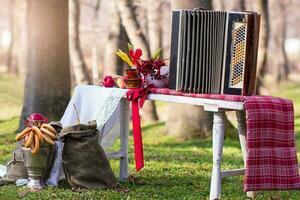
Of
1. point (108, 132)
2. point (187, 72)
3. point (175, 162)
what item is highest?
point (187, 72)

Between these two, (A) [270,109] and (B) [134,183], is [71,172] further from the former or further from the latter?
(A) [270,109]

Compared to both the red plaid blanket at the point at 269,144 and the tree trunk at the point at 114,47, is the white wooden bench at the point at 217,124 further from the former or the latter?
the tree trunk at the point at 114,47

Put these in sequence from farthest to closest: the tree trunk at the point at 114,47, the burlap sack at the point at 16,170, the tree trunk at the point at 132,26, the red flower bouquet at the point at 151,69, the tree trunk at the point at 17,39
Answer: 1. the tree trunk at the point at 17,39
2. the tree trunk at the point at 114,47
3. the tree trunk at the point at 132,26
4. the burlap sack at the point at 16,170
5. the red flower bouquet at the point at 151,69

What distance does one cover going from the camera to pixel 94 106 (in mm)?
8344

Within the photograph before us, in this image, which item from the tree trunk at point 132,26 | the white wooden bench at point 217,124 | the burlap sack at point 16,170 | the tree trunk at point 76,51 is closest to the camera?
the white wooden bench at point 217,124

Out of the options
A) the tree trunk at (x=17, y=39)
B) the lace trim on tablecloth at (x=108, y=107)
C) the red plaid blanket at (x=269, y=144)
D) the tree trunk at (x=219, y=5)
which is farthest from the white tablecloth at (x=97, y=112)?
the tree trunk at (x=17, y=39)

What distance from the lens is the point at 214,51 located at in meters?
A: 7.35

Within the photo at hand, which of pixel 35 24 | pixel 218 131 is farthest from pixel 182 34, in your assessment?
pixel 35 24

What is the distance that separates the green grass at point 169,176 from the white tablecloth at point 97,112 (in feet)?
1.29

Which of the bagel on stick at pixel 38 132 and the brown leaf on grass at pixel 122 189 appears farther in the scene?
the brown leaf on grass at pixel 122 189

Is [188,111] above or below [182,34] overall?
below

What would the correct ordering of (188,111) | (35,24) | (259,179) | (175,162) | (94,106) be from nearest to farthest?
1. (259,179)
2. (94,106)
3. (175,162)
4. (35,24)
5. (188,111)

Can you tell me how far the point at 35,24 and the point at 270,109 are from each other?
6.12 metres

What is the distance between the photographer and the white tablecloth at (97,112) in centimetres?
819
